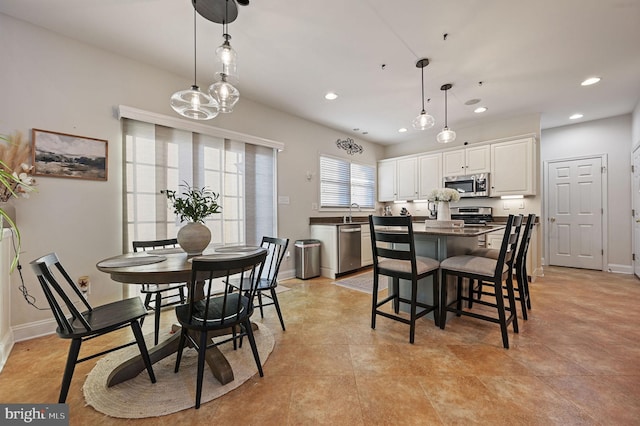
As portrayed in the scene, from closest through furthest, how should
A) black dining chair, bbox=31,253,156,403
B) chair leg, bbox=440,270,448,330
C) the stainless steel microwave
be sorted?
black dining chair, bbox=31,253,156,403 → chair leg, bbox=440,270,448,330 → the stainless steel microwave

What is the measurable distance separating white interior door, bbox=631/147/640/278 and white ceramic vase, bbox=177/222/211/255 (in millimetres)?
6027

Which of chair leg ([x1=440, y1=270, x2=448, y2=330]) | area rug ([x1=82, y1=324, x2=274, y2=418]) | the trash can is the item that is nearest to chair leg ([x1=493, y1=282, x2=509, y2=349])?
chair leg ([x1=440, y1=270, x2=448, y2=330])

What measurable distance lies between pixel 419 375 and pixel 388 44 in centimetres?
281

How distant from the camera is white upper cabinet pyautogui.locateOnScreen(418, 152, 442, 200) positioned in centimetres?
514

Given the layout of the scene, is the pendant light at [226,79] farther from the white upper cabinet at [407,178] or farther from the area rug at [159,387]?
the white upper cabinet at [407,178]

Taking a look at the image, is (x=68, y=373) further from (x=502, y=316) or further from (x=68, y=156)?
(x=502, y=316)

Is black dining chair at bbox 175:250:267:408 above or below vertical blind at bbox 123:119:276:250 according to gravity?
below

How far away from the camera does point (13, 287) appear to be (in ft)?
7.18

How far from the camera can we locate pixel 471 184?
185 inches

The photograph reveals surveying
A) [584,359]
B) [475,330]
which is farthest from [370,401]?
[584,359]

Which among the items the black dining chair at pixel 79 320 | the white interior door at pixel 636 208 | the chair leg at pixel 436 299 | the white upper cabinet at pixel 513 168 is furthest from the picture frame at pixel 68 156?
the white interior door at pixel 636 208

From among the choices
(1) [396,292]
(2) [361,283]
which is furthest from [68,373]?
(2) [361,283]

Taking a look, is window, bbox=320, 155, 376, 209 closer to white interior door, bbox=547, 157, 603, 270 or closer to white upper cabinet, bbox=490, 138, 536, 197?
white upper cabinet, bbox=490, 138, 536, 197

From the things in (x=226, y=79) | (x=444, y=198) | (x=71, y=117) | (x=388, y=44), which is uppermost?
(x=388, y=44)
